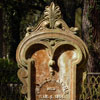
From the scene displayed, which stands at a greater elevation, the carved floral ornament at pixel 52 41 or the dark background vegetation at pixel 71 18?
the dark background vegetation at pixel 71 18

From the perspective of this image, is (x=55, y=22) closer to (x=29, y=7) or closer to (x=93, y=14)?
(x=93, y=14)

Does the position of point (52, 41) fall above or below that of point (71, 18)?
below

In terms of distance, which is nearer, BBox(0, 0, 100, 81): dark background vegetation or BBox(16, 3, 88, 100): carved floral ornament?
BBox(16, 3, 88, 100): carved floral ornament

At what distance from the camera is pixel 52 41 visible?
4.07 metres

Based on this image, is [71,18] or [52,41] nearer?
[52,41]

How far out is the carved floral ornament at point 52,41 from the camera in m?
3.99

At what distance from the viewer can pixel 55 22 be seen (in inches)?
159

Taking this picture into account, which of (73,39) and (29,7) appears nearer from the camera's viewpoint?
(73,39)

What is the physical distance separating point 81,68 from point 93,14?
13.9 feet

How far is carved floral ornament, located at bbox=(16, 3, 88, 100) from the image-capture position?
3.99 meters

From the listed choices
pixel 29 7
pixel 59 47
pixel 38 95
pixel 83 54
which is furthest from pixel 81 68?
pixel 29 7

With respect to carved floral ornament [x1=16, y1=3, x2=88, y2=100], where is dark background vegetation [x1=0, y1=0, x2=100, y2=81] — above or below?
above

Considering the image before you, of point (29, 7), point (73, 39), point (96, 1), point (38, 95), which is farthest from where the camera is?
point (29, 7)

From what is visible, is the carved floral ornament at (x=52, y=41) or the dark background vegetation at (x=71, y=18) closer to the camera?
the carved floral ornament at (x=52, y=41)
